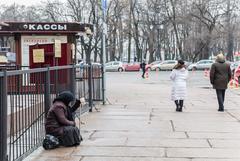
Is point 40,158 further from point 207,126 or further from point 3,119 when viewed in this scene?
point 207,126

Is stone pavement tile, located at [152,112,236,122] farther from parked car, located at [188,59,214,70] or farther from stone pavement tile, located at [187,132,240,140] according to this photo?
parked car, located at [188,59,214,70]

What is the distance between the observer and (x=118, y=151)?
844cm

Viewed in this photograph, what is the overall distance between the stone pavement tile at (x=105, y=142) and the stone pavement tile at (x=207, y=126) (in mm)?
1903

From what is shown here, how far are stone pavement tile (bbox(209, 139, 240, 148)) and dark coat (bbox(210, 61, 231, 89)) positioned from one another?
5699mm

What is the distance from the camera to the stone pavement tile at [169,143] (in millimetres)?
8977

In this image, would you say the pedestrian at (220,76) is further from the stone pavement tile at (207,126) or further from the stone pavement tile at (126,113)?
the stone pavement tile at (207,126)

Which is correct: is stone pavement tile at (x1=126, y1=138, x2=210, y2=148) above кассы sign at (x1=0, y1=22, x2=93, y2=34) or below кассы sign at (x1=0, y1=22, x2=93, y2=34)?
below

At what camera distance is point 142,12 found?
82875mm

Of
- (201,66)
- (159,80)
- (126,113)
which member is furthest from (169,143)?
(201,66)

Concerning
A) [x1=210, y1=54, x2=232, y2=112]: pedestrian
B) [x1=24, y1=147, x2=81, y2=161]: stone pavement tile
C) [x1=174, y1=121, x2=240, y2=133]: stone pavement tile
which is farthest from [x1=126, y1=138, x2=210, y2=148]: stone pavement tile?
[x1=210, y1=54, x2=232, y2=112]: pedestrian

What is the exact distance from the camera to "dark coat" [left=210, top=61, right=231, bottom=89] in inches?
594

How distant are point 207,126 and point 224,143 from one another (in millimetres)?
2261

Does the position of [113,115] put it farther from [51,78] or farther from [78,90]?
[51,78]

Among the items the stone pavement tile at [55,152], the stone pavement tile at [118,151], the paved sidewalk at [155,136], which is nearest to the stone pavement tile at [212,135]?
the paved sidewalk at [155,136]
